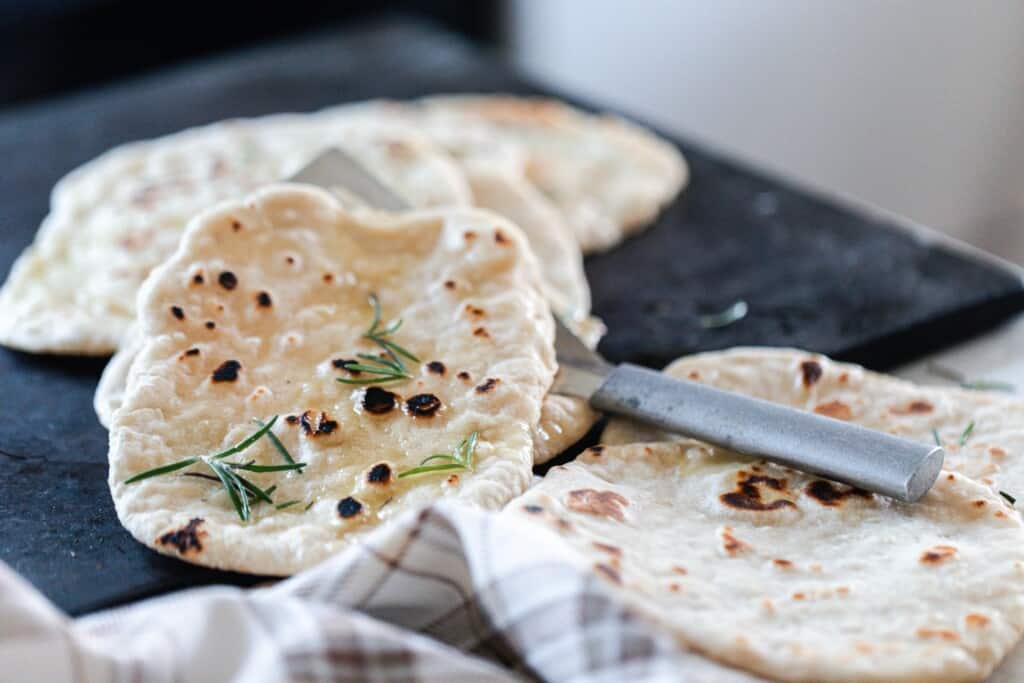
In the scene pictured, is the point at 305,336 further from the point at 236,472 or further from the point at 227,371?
the point at 236,472

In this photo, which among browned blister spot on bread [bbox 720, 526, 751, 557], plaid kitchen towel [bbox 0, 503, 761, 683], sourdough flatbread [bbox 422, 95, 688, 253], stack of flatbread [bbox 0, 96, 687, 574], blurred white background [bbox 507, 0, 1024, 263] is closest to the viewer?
plaid kitchen towel [bbox 0, 503, 761, 683]

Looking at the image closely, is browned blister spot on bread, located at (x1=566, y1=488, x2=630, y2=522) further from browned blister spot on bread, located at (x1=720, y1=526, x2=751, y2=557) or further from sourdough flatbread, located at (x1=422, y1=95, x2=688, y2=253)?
sourdough flatbread, located at (x1=422, y1=95, x2=688, y2=253)

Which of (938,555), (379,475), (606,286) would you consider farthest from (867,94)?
(379,475)

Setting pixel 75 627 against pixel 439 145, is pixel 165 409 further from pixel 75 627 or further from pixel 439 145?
pixel 439 145

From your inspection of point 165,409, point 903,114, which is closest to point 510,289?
point 165,409

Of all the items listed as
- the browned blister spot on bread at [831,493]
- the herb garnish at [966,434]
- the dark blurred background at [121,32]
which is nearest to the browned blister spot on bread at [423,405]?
the browned blister spot on bread at [831,493]

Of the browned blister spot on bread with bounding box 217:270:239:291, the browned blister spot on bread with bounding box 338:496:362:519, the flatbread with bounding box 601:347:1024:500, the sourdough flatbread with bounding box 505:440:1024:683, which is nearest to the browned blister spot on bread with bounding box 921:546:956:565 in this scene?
the sourdough flatbread with bounding box 505:440:1024:683

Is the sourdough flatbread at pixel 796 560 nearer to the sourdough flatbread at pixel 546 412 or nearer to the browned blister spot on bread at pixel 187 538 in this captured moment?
the sourdough flatbread at pixel 546 412
